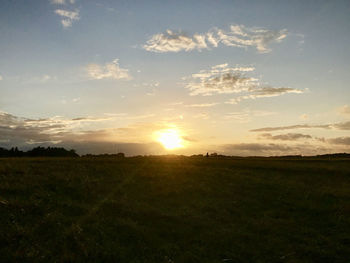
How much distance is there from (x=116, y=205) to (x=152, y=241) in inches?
264

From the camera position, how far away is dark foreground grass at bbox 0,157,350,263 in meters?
17.0

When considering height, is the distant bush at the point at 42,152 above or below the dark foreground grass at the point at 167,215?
above

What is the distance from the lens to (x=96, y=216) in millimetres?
21391

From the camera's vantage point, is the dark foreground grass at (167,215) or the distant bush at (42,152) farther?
the distant bush at (42,152)

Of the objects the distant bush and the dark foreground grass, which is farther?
the distant bush

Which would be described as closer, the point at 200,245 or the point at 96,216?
the point at 200,245

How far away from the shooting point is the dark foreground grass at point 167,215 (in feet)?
55.9

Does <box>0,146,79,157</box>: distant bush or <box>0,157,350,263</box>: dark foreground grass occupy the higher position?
<box>0,146,79,157</box>: distant bush

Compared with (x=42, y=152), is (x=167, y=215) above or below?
below

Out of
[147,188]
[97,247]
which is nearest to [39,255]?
[97,247]

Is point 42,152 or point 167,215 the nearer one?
point 167,215

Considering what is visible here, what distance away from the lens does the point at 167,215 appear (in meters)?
23.6

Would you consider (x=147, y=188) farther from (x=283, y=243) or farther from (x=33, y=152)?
(x=33, y=152)

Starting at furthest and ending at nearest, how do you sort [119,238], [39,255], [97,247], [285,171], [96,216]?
[285,171] < [96,216] < [119,238] < [97,247] < [39,255]
